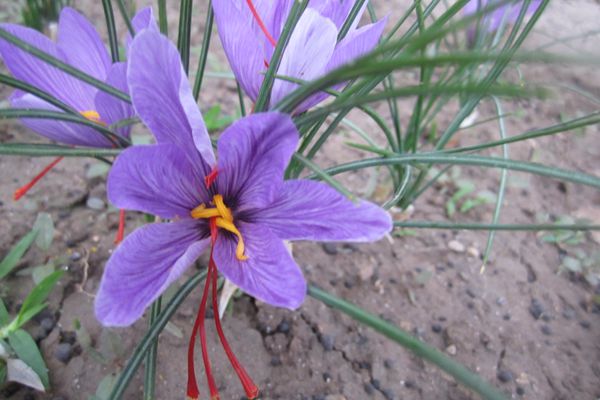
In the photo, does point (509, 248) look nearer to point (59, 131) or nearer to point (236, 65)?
point (236, 65)

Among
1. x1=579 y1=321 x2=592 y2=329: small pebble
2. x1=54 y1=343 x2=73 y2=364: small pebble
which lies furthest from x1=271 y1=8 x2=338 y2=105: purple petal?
x1=579 y1=321 x2=592 y2=329: small pebble

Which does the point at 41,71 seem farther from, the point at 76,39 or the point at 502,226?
the point at 502,226

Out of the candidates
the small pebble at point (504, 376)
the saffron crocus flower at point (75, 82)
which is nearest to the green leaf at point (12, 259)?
the saffron crocus flower at point (75, 82)

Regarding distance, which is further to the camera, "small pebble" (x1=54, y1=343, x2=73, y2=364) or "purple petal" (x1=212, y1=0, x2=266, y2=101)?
"small pebble" (x1=54, y1=343, x2=73, y2=364)

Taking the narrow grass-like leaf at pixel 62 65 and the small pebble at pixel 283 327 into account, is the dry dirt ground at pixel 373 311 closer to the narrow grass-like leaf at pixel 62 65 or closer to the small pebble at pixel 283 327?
the small pebble at pixel 283 327

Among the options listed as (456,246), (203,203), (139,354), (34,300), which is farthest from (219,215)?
(456,246)

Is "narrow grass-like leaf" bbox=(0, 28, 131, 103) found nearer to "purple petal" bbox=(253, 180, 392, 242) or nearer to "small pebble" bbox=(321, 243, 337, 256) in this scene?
"purple petal" bbox=(253, 180, 392, 242)
